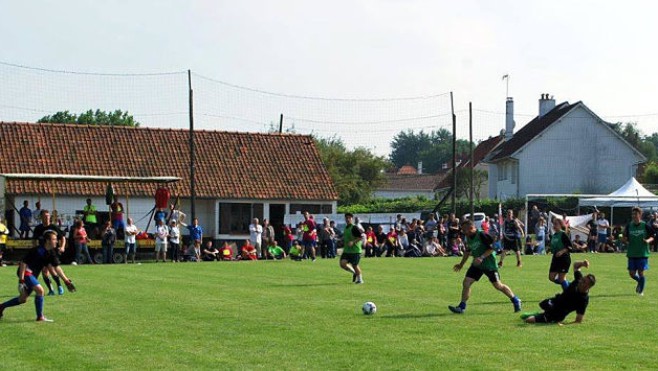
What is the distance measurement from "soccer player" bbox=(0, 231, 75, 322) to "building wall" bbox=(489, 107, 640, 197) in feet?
183

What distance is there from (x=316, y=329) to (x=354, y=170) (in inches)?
2981

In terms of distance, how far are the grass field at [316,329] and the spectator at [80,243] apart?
980 cm

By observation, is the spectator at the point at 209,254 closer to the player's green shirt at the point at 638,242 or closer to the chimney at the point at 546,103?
the player's green shirt at the point at 638,242

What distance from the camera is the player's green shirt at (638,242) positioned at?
2117 cm

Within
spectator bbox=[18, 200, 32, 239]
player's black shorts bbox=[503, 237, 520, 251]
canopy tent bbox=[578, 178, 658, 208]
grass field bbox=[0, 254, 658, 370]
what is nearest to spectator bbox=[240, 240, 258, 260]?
spectator bbox=[18, 200, 32, 239]

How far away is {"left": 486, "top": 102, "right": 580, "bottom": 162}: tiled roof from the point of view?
6994 centimetres

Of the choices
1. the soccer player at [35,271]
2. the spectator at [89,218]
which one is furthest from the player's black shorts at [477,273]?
the spectator at [89,218]

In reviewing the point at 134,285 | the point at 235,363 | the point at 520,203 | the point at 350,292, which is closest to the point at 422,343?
the point at 235,363

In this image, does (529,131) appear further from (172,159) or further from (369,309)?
(369,309)

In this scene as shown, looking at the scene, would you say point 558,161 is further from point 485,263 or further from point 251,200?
point 485,263

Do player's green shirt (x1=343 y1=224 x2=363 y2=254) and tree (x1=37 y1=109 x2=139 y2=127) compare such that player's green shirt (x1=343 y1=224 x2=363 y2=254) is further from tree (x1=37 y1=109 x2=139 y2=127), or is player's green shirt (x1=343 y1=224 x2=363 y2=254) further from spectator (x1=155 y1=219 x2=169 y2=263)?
tree (x1=37 y1=109 x2=139 y2=127)

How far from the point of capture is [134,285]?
2372cm

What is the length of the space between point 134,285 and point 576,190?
4999 centimetres

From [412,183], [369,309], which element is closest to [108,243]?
[369,309]
